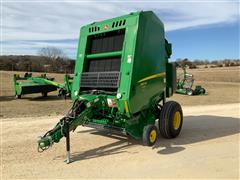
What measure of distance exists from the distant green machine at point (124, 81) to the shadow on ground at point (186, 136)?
28 centimetres

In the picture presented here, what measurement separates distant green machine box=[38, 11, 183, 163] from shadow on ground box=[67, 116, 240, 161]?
0.91 feet

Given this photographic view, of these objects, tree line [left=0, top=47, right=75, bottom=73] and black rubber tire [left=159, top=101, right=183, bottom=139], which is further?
tree line [left=0, top=47, right=75, bottom=73]

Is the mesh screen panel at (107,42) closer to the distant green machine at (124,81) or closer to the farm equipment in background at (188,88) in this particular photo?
the distant green machine at (124,81)

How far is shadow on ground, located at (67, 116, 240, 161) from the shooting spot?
18.9 ft

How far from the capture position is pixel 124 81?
5656 millimetres

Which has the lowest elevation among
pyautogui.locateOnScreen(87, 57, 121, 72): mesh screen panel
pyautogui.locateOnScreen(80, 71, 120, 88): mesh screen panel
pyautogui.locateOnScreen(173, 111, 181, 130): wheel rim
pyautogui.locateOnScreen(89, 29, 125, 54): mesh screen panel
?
pyautogui.locateOnScreen(173, 111, 181, 130): wheel rim

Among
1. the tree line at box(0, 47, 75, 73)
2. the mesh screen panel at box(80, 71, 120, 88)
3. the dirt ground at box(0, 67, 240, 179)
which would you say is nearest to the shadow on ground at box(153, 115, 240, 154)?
the dirt ground at box(0, 67, 240, 179)

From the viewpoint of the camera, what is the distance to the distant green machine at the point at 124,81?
5664 mm

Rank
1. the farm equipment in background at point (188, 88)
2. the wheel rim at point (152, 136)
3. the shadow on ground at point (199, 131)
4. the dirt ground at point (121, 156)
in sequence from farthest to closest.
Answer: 1. the farm equipment in background at point (188, 88)
2. the shadow on ground at point (199, 131)
3. the wheel rim at point (152, 136)
4. the dirt ground at point (121, 156)

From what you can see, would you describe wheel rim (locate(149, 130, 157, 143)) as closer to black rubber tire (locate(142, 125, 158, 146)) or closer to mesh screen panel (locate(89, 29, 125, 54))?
black rubber tire (locate(142, 125, 158, 146))

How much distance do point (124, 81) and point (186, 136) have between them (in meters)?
2.33

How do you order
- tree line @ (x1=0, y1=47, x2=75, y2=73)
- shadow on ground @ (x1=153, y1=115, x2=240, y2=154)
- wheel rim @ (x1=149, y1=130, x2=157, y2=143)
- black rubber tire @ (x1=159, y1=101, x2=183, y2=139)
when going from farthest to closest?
1. tree line @ (x1=0, y1=47, x2=75, y2=73)
2. black rubber tire @ (x1=159, y1=101, x2=183, y2=139)
3. shadow on ground @ (x1=153, y1=115, x2=240, y2=154)
4. wheel rim @ (x1=149, y1=130, x2=157, y2=143)

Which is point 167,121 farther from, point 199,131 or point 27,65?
point 27,65

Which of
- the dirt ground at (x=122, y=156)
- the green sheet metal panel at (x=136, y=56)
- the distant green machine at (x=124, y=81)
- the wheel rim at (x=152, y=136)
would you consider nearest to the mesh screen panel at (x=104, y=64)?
the distant green machine at (x=124, y=81)
